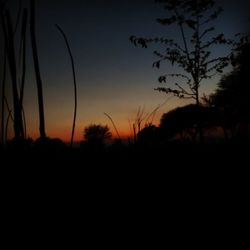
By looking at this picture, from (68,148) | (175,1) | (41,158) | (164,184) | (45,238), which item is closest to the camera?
(45,238)

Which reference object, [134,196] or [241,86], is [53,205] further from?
[241,86]

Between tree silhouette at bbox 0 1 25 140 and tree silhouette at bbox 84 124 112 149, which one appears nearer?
tree silhouette at bbox 0 1 25 140

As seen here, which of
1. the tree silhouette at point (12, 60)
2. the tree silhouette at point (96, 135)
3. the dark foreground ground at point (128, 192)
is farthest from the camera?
the tree silhouette at point (96, 135)

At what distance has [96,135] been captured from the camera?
2955 millimetres

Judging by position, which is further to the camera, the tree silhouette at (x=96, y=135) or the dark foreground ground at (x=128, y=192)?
the tree silhouette at (x=96, y=135)

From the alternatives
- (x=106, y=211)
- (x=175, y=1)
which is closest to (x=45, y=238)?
(x=106, y=211)

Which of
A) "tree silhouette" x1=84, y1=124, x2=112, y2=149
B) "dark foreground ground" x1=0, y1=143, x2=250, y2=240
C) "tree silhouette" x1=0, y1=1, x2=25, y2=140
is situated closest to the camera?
"dark foreground ground" x1=0, y1=143, x2=250, y2=240

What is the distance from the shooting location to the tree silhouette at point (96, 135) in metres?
2.87

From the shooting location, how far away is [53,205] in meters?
1.43

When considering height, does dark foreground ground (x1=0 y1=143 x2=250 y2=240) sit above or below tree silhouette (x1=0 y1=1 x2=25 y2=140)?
below

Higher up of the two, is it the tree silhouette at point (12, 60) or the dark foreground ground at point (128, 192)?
the tree silhouette at point (12, 60)

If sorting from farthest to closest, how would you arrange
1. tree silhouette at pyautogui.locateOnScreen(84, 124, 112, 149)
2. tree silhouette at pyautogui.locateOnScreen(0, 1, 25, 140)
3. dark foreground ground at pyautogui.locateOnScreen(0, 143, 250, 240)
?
1. tree silhouette at pyautogui.locateOnScreen(84, 124, 112, 149)
2. tree silhouette at pyautogui.locateOnScreen(0, 1, 25, 140)
3. dark foreground ground at pyautogui.locateOnScreen(0, 143, 250, 240)

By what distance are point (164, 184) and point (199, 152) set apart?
0.61 metres

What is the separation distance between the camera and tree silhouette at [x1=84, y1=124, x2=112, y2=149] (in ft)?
9.43
